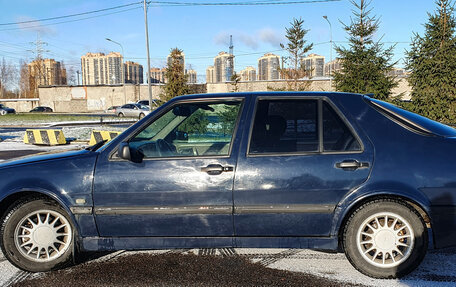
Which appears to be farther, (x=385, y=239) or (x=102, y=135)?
(x=102, y=135)

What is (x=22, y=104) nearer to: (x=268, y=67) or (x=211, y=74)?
(x=211, y=74)

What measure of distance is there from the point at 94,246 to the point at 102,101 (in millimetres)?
58311

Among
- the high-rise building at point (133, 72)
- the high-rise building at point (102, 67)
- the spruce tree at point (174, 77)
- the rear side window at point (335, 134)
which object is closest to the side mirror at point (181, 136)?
the rear side window at point (335, 134)

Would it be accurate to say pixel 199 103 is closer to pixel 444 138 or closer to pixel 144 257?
pixel 144 257

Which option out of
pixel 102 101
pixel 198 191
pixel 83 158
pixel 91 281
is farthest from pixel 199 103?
pixel 102 101

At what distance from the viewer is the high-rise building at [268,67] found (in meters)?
95.1

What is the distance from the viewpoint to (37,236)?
10.6 ft

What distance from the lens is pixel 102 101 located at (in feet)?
190

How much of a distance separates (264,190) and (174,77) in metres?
15.4

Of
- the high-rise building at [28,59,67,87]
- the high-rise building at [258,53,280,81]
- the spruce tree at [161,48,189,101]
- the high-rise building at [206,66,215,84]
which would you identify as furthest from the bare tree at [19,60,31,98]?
the spruce tree at [161,48,189,101]

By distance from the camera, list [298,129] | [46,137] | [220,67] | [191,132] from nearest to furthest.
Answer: [298,129], [191,132], [46,137], [220,67]

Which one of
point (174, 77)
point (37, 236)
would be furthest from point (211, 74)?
point (37, 236)

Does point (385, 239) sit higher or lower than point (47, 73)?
lower

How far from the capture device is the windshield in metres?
3.13
